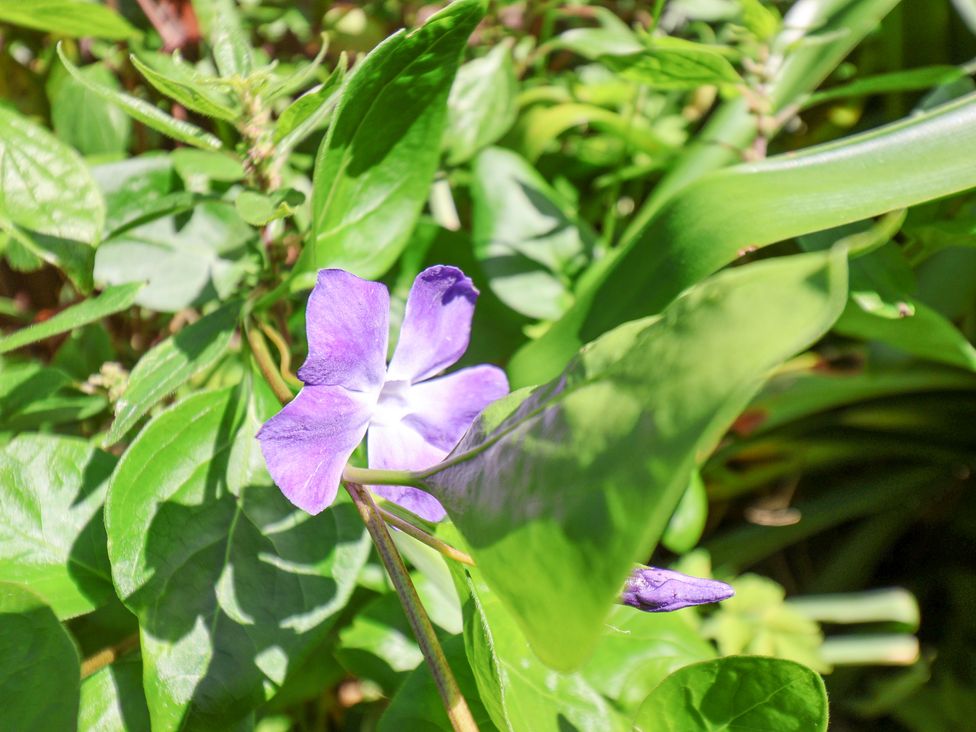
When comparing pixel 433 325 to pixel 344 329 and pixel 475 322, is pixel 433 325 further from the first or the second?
pixel 475 322

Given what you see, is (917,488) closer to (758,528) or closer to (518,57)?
(758,528)

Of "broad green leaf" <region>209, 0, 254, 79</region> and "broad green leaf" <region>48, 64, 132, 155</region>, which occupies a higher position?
"broad green leaf" <region>209, 0, 254, 79</region>

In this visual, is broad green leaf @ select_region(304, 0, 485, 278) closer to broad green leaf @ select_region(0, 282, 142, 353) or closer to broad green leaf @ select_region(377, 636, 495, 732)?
broad green leaf @ select_region(0, 282, 142, 353)

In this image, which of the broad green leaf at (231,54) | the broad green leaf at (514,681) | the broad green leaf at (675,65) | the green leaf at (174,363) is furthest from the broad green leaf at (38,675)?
the broad green leaf at (675,65)

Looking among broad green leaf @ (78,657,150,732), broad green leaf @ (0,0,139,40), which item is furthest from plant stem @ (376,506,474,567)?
broad green leaf @ (0,0,139,40)

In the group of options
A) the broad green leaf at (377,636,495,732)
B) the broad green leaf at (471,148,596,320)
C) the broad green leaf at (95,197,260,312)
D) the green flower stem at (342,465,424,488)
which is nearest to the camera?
the green flower stem at (342,465,424,488)

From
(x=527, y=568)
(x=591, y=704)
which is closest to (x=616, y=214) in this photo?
(x=591, y=704)
